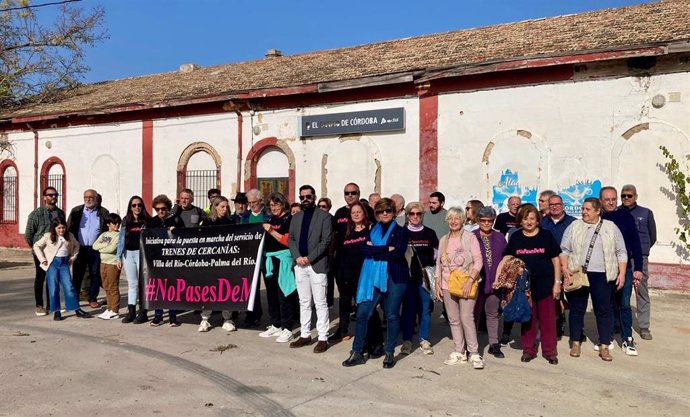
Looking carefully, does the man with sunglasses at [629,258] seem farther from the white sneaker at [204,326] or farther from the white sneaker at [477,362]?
the white sneaker at [204,326]

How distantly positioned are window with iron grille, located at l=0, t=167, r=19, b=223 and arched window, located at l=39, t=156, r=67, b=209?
1.60 metres

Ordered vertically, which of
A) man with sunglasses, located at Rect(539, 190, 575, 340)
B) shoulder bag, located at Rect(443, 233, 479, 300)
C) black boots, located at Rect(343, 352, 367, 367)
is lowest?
black boots, located at Rect(343, 352, 367, 367)

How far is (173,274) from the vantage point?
7719 mm

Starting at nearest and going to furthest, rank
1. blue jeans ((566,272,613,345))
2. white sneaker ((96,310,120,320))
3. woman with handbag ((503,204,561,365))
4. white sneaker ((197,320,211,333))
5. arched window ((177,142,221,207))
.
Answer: woman with handbag ((503,204,561,365)), blue jeans ((566,272,613,345)), white sneaker ((197,320,211,333)), white sneaker ((96,310,120,320)), arched window ((177,142,221,207))

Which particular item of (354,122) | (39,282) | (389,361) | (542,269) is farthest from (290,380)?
(354,122)

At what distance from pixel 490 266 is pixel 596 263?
1.06 meters

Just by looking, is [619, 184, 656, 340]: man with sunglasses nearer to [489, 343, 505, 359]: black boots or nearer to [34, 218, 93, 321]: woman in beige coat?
[489, 343, 505, 359]: black boots

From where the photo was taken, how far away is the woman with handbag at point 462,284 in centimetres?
587

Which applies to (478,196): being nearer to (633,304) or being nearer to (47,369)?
(633,304)

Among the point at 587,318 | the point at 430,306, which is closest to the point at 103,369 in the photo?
the point at 430,306

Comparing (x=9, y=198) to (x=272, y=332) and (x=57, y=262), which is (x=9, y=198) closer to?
(x=57, y=262)

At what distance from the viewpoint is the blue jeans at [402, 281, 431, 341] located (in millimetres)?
6375

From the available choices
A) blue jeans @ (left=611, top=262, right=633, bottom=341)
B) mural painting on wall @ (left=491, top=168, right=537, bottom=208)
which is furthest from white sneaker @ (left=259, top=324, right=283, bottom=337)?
mural painting on wall @ (left=491, top=168, right=537, bottom=208)

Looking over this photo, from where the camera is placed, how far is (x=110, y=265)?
317 inches
